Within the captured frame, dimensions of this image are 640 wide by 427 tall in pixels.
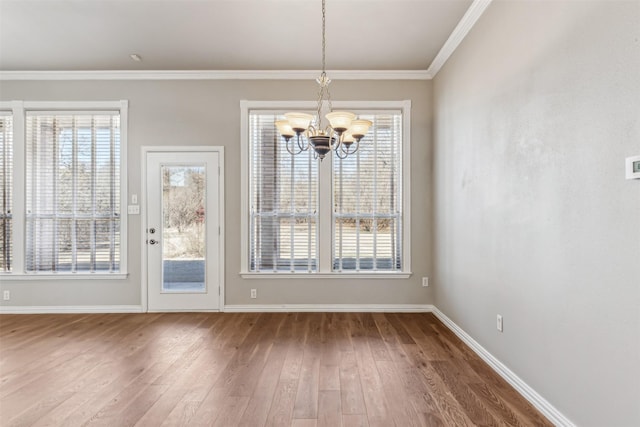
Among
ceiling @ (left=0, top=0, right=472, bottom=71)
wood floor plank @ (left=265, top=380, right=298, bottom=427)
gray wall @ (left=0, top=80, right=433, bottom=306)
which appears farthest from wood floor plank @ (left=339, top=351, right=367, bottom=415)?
ceiling @ (left=0, top=0, right=472, bottom=71)

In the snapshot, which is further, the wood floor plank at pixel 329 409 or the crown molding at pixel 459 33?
the crown molding at pixel 459 33

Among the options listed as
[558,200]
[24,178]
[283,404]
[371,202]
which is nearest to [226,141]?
[371,202]

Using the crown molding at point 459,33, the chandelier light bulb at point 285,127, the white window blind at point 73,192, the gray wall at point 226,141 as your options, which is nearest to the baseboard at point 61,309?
the gray wall at point 226,141

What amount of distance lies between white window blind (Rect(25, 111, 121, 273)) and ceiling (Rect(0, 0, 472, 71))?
0.71m

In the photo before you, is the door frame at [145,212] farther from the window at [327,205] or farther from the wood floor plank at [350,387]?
the wood floor plank at [350,387]

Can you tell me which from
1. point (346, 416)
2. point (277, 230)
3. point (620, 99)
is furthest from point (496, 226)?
point (277, 230)

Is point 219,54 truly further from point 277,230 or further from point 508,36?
point 508,36

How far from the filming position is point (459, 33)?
3324 millimetres

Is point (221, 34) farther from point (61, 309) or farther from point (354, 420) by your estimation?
point (61, 309)

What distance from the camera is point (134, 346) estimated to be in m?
3.26

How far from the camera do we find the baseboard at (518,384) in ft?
6.57

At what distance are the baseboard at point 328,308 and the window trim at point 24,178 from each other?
1597mm

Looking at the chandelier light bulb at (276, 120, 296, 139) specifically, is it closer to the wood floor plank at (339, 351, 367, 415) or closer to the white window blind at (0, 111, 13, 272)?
the wood floor plank at (339, 351, 367, 415)

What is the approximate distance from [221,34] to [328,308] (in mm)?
3328
